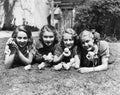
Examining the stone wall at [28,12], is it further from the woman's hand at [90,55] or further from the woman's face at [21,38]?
the woman's hand at [90,55]

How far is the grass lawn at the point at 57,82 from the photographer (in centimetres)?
361

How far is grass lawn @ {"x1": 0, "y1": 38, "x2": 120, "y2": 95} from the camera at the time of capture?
3605 mm

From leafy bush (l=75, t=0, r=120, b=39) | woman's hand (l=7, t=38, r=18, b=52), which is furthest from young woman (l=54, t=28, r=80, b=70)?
leafy bush (l=75, t=0, r=120, b=39)

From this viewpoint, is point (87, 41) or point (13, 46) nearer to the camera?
point (87, 41)

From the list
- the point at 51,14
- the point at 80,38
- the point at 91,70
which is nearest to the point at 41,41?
the point at 80,38

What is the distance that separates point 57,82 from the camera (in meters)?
3.76

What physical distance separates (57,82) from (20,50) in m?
1.10

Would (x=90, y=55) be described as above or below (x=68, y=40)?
below

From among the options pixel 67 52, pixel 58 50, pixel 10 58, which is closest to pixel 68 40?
pixel 67 52

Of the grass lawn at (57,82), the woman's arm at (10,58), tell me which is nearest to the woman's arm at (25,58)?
the woman's arm at (10,58)

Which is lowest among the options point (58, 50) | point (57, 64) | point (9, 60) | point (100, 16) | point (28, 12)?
point (57, 64)

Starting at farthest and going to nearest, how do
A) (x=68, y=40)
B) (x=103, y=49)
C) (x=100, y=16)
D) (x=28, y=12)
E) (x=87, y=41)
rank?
(x=28, y=12) < (x=100, y=16) < (x=103, y=49) < (x=68, y=40) < (x=87, y=41)

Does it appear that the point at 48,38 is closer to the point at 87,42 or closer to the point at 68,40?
the point at 68,40

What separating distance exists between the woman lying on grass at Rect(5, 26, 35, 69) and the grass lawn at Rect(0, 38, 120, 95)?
0.75 feet
